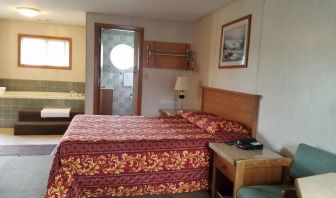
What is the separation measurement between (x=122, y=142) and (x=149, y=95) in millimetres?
2408

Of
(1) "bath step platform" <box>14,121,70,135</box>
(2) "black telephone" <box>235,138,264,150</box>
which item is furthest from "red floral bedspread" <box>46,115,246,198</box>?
(1) "bath step platform" <box>14,121,70,135</box>

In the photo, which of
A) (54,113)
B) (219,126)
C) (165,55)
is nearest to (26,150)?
(54,113)

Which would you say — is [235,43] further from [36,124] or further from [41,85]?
[41,85]

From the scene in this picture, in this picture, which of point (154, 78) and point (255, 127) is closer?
point (255, 127)

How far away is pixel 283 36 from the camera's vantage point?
2.40 m

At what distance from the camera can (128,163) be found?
7.85ft

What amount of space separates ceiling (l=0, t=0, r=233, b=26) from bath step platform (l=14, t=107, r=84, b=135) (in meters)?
1.91

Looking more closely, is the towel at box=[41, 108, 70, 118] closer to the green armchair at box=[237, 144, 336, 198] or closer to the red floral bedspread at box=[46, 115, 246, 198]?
the red floral bedspread at box=[46, 115, 246, 198]

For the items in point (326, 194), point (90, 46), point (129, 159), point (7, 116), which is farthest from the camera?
point (7, 116)

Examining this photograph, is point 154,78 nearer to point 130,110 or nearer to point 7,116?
point 130,110

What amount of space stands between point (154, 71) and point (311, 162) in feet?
10.7

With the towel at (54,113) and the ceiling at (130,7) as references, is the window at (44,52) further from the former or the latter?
the towel at (54,113)

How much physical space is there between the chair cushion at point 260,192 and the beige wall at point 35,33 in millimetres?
5289

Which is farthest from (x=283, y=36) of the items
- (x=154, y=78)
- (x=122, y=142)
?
(x=154, y=78)
